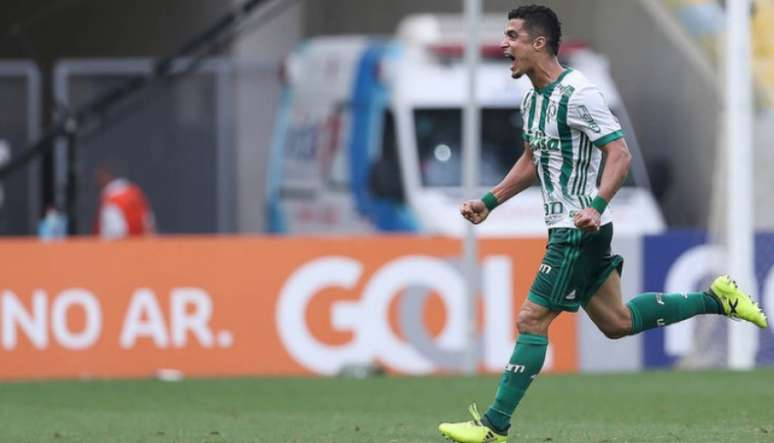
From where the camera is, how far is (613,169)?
935 centimetres

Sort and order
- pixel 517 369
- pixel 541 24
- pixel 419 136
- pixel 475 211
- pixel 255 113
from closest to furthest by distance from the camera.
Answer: pixel 517 369 → pixel 541 24 → pixel 475 211 → pixel 419 136 → pixel 255 113

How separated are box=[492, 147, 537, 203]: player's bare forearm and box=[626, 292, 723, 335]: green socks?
78 centimetres

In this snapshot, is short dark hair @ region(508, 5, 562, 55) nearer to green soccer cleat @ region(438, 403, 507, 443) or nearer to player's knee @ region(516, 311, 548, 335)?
player's knee @ region(516, 311, 548, 335)

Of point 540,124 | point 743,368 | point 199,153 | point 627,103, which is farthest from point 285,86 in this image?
point 540,124

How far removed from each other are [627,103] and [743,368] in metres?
7.89

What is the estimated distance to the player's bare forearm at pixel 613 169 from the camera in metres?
9.30

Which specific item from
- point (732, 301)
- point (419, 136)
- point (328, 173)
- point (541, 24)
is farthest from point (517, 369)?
point (328, 173)

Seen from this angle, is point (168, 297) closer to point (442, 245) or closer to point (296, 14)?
point (442, 245)

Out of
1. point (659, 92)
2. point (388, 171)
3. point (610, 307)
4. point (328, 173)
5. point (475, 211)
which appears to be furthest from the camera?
point (659, 92)

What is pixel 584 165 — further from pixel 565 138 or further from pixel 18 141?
pixel 18 141

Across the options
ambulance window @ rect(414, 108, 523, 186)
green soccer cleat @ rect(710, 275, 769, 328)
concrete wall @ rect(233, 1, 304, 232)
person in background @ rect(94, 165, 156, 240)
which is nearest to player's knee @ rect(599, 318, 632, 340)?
green soccer cleat @ rect(710, 275, 769, 328)

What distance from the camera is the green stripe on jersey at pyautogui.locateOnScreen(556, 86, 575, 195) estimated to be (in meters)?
9.48

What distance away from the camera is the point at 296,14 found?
2773 cm

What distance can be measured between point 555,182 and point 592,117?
1.23 feet
